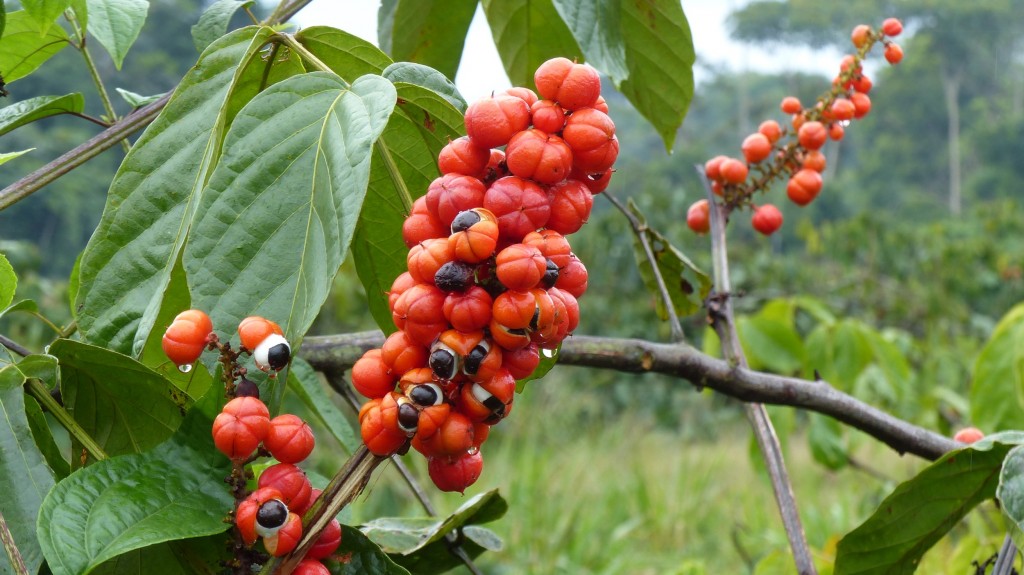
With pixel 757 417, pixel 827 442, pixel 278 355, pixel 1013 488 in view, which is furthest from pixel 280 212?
pixel 827 442

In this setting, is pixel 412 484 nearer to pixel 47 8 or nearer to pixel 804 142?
pixel 47 8

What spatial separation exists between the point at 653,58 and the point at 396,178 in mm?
501

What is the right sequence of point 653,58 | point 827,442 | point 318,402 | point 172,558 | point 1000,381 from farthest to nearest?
point 827,442 → point 1000,381 → point 653,58 → point 318,402 → point 172,558

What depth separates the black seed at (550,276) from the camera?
574mm

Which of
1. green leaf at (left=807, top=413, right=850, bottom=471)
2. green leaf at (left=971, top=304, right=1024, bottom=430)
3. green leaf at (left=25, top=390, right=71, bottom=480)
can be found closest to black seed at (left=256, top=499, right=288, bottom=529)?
green leaf at (left=25, top=390, right=71, bottom=480)

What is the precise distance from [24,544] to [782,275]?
408 inches

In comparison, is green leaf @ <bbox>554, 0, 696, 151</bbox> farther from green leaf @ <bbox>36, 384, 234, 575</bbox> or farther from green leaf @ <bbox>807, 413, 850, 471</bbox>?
green leaf @ <bbox>807, 413, 850, 471</bbox>

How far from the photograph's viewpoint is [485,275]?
1.91ft

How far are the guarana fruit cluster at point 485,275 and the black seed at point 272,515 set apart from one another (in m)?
0.06

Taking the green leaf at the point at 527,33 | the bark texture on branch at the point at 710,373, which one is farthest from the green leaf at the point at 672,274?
the green leaf at the point at 527,33

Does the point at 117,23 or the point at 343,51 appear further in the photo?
the point at 117,23

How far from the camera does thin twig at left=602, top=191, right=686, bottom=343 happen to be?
1.12m

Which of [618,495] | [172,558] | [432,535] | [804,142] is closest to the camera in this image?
[172,558]

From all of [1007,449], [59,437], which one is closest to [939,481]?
[1007,449]
